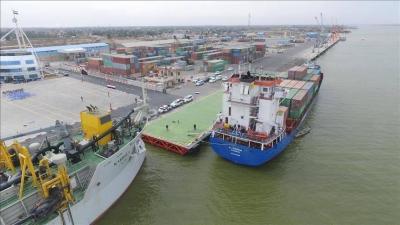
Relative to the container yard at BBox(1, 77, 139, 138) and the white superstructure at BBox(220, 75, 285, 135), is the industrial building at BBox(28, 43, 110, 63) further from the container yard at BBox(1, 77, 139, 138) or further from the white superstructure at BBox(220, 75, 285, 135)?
the white superstructure at BBox(220, 75, 285, 135)

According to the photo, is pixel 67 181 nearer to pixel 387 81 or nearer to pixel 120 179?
pixel 120 179

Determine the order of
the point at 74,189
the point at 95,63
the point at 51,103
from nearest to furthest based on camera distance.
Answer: the point at 74,189
the point at 51,103
the point at 95,63

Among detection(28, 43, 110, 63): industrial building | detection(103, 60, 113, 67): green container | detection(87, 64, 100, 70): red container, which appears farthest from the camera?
detection(28, 43, 110, 63): industrial building

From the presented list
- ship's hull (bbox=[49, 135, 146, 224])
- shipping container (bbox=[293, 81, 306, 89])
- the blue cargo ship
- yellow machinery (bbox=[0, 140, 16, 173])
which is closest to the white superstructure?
the blue cargo ship

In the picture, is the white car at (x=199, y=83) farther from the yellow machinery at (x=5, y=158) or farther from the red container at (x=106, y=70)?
the yellow machinery at (x=5, y=158)

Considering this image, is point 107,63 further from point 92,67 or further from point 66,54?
point 66,54

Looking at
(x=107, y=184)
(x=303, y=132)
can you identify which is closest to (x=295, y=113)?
(x=303, y=132)
